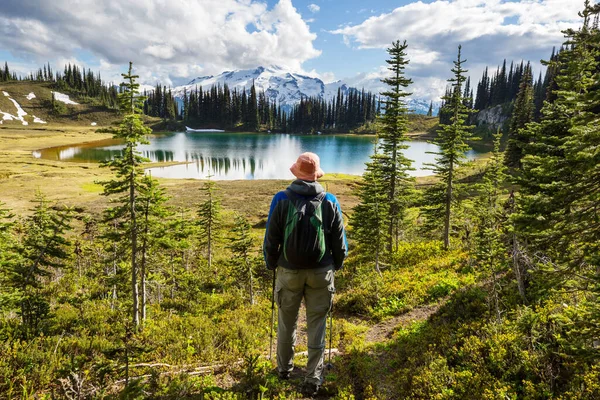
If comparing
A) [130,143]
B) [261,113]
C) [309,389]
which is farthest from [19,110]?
[309,389]

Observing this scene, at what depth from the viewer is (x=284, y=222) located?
4.50 meters

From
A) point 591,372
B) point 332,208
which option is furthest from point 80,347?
point 591,372

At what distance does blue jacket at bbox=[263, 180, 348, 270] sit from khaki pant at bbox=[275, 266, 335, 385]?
0.15 m

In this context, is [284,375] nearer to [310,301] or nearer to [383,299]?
[310,301]

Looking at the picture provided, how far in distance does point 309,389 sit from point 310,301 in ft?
4.34

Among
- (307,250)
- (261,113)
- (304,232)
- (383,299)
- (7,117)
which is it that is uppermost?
(261,113)

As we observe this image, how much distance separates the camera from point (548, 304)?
22.0 ft

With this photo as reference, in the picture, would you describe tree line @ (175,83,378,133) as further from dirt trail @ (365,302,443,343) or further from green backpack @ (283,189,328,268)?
green backpack @ (283,189,328,268)

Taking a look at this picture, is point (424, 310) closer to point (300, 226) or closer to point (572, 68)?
point (300, 226)

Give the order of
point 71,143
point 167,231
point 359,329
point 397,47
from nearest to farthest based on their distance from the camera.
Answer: point 359,329 < point 167,231 < point 397,47 < point 71,143

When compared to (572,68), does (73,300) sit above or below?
below

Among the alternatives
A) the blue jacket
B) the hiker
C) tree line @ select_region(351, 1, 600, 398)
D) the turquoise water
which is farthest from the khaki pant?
the turquoise water

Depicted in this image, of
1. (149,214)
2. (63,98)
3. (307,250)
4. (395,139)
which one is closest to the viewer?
(307,250)

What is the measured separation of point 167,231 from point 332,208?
787cm
